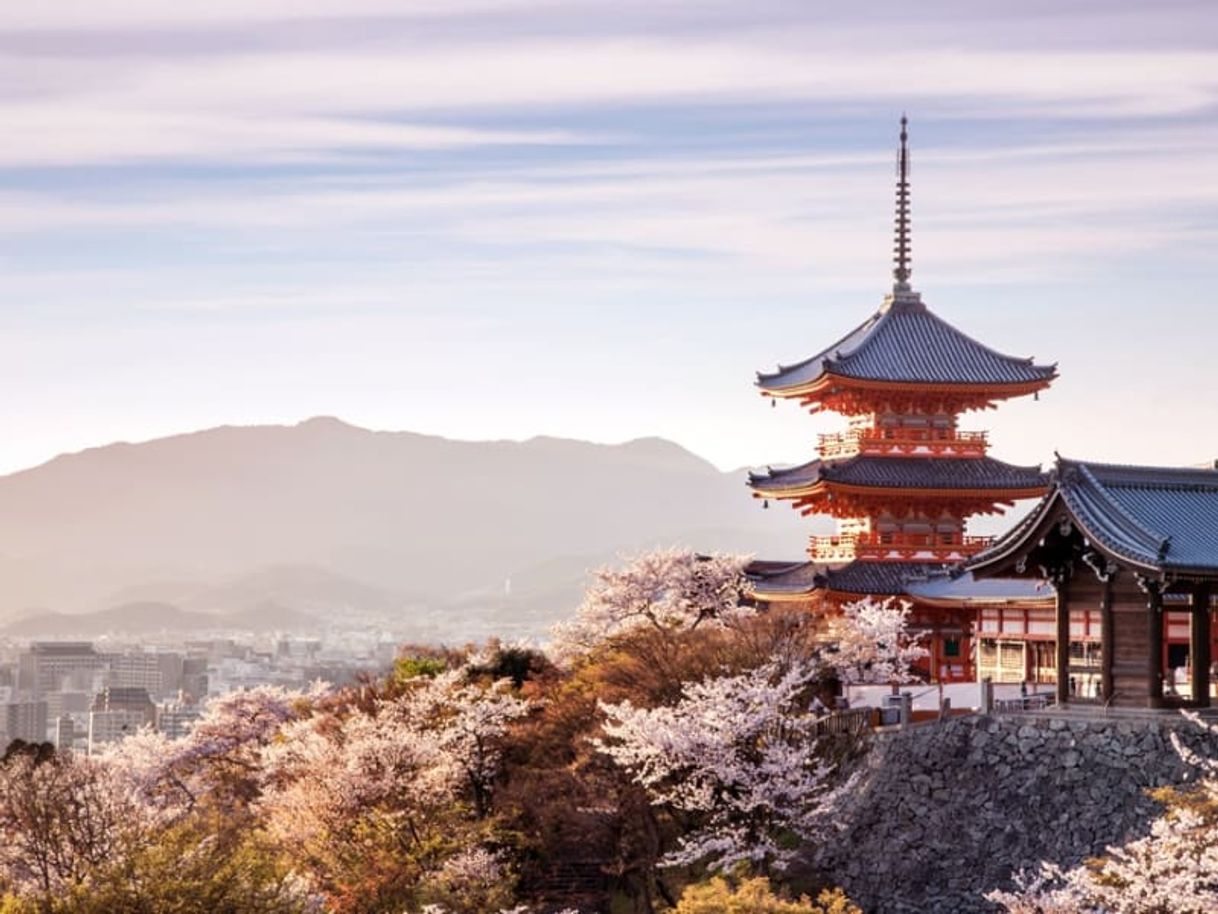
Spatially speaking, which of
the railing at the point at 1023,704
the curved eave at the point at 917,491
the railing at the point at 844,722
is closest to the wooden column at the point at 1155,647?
the railing at the point at 1023,704

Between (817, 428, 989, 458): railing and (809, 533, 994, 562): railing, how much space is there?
224 cm

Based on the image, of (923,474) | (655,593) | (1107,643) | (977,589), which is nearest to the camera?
(1107,643)

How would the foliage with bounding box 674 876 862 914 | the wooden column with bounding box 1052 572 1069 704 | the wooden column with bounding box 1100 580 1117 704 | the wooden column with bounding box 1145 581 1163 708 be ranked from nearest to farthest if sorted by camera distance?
the foliage with bounding box 674 876 862 914
the wooden column with bounding box 1145 581 1163 708
the wooden column with bounding box 1100 580 1117 704
the wooden column with bounding box 1052 572 1069 704

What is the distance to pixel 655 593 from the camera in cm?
5931

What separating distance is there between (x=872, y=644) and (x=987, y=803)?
1247cm

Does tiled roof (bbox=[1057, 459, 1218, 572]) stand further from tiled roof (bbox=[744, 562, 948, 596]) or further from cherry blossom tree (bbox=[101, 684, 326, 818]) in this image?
cherry blossom tree (bbox=[101, 684, 326, 818])

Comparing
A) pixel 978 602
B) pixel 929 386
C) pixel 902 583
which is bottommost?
pixel 978 602

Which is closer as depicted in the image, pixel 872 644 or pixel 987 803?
pixel 987 803

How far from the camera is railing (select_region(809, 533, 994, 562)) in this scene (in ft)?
187

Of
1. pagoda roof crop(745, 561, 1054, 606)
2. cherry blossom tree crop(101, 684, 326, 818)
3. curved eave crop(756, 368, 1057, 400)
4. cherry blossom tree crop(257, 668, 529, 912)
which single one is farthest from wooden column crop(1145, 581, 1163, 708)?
cherry blossom tree crop(101, 684, 326, 818)

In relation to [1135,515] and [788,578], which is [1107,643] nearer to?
[1135,515]

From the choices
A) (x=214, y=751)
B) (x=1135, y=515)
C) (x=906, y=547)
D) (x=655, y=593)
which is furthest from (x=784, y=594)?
(x=1135, y=515)

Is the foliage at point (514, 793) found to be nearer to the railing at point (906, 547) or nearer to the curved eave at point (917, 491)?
the curved eave at point (917, 491)

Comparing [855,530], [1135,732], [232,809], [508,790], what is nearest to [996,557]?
[1135,732]
